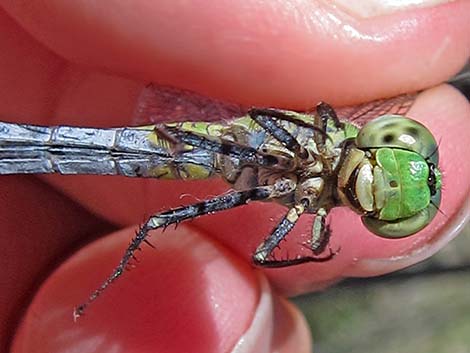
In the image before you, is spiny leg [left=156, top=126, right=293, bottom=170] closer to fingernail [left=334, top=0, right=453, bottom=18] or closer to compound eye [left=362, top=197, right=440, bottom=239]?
compound eye [left=362, top=197, right=440, bottom=239]

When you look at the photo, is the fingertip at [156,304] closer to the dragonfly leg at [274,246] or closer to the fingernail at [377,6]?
the dragonfly leg at [274,246]

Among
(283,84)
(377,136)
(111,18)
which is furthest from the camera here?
(283,84)

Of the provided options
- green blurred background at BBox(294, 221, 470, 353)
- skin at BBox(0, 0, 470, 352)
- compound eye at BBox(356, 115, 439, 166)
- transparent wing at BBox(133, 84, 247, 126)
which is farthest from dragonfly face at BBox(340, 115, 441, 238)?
green blurred background at BBox(294, 221, 470, 353)

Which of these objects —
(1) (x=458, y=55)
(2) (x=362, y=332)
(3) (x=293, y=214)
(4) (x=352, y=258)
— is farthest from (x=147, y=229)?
(2) (x=362, y=332)

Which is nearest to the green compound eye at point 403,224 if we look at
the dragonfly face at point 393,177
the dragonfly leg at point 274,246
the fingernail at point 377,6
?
the dragonfly face at point 393,177

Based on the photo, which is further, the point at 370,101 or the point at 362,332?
the point at 362,332

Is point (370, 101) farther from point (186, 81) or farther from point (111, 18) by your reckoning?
point (111, 18)
